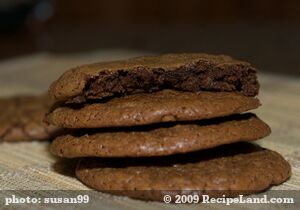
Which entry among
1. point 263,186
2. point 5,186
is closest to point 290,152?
point 263,186

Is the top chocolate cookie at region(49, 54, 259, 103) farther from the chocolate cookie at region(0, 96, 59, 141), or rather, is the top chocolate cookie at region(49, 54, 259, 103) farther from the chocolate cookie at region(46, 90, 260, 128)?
the chocolate cookie at region(0, 96, 59, 141)

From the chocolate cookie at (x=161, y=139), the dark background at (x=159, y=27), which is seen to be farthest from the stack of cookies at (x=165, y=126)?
the dark background at (x=159, y=27)

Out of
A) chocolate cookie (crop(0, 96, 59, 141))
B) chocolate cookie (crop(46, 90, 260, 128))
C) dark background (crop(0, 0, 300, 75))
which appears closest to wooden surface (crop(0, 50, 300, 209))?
chocolate cookie (crop(0, 96, 59, 141))

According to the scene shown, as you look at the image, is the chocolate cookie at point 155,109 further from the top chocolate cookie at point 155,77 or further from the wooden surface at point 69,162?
the wooden surface at point 69,162

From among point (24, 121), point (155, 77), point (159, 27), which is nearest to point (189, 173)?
point (155, 77)

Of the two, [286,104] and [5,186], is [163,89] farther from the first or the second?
[286,104]

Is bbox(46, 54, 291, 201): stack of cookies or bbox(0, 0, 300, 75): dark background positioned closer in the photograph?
bbox(46, 54, 291, 201): stack of cookies

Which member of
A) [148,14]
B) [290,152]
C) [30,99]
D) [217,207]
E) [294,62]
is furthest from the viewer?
[148,14]
